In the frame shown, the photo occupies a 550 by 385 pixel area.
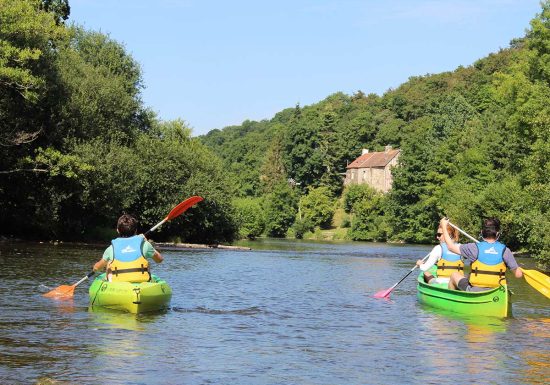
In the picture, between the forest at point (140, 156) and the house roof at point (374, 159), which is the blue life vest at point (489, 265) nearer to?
the forest at point (140, 156)

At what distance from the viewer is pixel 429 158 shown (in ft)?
291

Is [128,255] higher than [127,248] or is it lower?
Result: lower

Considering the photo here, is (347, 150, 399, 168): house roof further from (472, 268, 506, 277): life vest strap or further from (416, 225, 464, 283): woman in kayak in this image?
(472, 268, 506, 277): life vest strap

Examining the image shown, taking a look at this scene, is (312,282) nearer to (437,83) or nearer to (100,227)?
(100,227)

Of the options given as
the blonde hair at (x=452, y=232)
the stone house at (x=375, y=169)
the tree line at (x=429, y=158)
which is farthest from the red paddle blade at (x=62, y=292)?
the stone house at (x=375, y=169)

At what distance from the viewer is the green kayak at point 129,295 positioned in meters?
14.9

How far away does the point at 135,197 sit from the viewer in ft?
150

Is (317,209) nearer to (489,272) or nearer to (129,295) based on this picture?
(489,272)

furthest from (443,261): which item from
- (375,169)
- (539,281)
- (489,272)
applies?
(375,169)

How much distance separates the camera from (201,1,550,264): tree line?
1781 inches

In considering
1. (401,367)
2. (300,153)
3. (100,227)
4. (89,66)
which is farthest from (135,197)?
(300,153)

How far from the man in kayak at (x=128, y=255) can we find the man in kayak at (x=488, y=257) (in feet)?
18.7

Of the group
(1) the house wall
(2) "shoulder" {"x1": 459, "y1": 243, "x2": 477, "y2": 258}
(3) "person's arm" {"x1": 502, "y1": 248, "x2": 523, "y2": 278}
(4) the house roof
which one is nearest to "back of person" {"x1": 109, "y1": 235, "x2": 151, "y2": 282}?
(2) "shoulder" {"x1": 459, "y1": 243, "x2": 477, "y2": 258}

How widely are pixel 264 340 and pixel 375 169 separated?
353 feet
